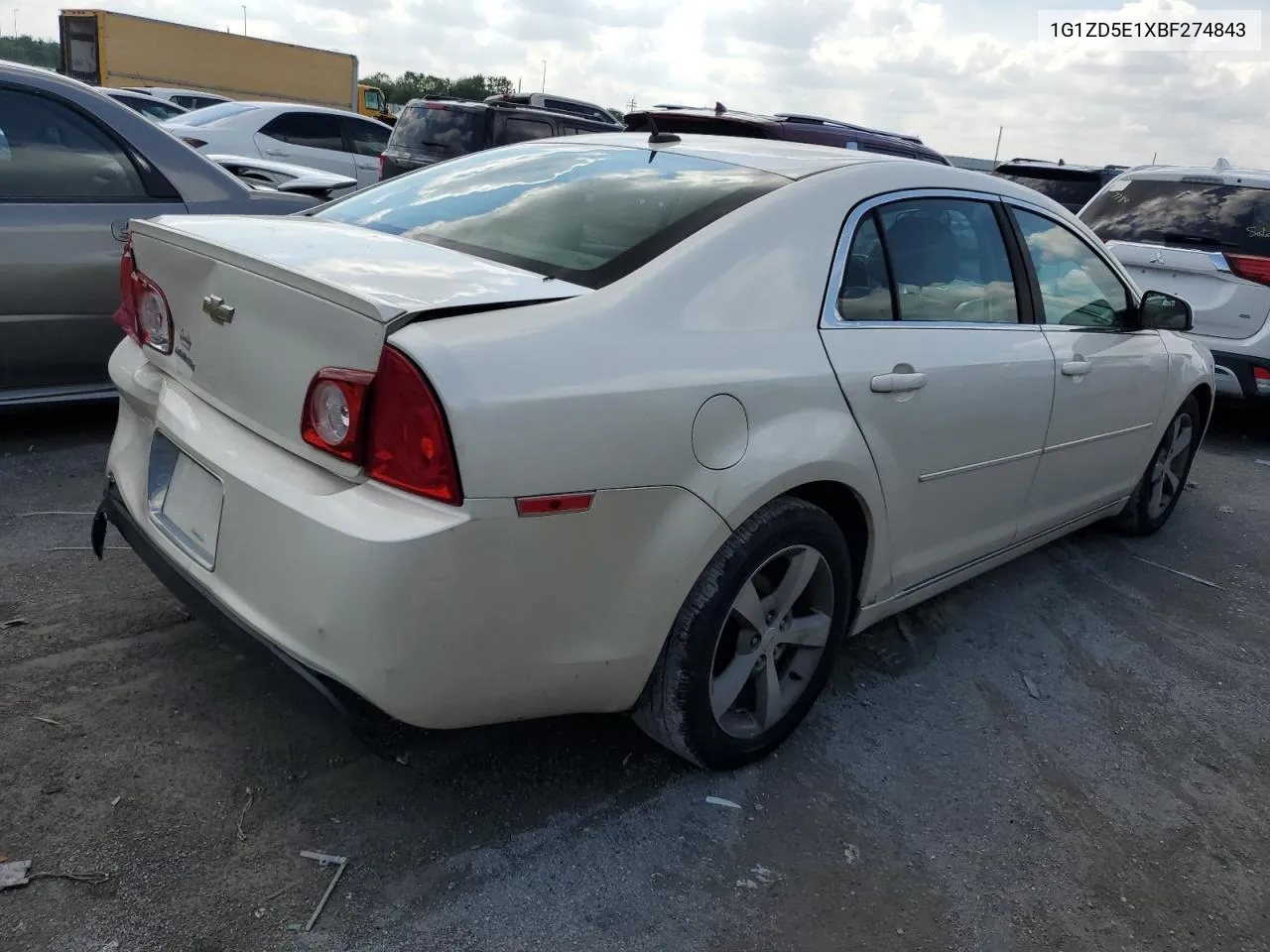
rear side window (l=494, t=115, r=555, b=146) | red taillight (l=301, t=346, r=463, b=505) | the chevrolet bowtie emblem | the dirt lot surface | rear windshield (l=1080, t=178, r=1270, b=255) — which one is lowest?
the dirt lot surface

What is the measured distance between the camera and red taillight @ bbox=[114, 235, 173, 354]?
2676 mm

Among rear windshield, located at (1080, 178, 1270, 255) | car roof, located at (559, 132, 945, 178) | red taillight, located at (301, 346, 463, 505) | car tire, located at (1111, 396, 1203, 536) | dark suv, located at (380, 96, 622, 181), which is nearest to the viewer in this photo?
red taillight, located at (301, 346, 463, 505)

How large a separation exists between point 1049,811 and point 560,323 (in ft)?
6.19

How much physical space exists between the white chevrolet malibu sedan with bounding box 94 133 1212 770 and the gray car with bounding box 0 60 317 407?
1847 mm

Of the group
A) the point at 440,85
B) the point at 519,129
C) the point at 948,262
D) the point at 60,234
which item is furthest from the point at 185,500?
the point at 440,85

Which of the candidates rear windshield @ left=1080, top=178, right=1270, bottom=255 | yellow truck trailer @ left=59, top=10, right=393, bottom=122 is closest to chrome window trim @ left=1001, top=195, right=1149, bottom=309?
rear windshield @ left=1080, top=178, right=1270, bottom=255

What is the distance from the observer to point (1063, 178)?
1095cm

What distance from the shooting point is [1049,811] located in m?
2.83

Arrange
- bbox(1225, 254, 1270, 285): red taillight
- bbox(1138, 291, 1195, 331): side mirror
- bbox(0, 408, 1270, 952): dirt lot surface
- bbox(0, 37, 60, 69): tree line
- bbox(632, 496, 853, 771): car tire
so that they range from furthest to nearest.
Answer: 1. bbox(0, 37, 60, 69): tree line
2. bbox(1225, 254, 1270, 285): red taillight
3. bbox(1138, 291, 1195, 331): side mirror
4. bbox(632, 496, 853, 771): car tire
5. bbox(0, 408, 1270, 952): dirt lot surface

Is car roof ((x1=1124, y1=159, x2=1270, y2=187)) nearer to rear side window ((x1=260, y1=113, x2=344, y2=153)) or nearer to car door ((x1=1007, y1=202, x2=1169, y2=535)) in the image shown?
car door ((x1=1007, y1=202, x2=1169, y2=535))

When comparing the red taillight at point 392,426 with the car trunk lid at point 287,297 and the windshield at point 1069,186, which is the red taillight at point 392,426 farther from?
the windshield at point 1069,186

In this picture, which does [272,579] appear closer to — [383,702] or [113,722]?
[383,702]

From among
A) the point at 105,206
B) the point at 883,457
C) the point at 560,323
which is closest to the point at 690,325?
the point at 560,323

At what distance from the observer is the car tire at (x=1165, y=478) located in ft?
15.8
